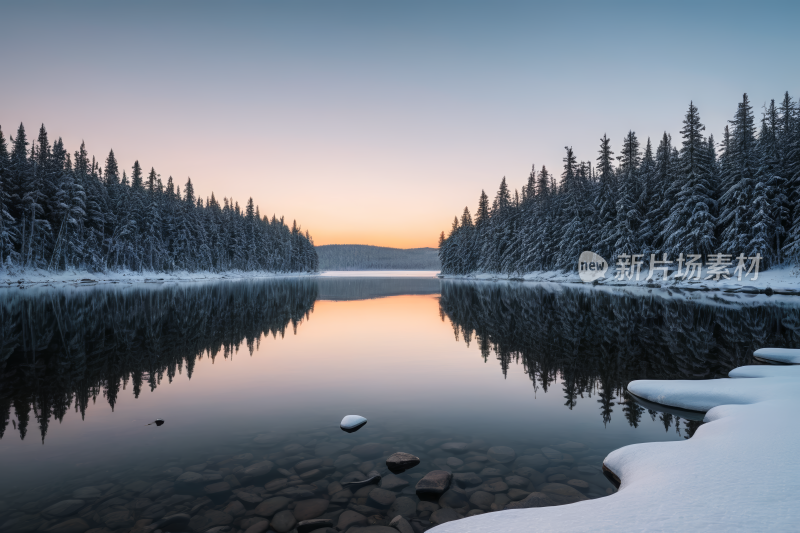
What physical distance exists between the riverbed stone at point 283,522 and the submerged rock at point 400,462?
181 centimetres

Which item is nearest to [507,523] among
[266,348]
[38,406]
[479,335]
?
[38,406]

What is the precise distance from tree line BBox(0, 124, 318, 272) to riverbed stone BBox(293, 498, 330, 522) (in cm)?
6155

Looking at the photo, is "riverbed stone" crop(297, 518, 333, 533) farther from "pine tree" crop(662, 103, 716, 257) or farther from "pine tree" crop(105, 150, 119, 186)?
"pine tree" crop(105, 150, 119, 186)

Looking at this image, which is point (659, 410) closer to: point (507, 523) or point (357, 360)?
point (507, 523)

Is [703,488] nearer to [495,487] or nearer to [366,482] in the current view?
[495,487]

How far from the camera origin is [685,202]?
43000mm

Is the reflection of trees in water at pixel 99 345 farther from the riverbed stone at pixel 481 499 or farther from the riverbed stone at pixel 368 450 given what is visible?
the riverbed stone at pixel 481 499

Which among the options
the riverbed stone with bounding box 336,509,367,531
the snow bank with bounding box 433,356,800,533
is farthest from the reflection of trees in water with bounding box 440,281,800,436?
the riverbed stone with bounding box 336,509,367,531

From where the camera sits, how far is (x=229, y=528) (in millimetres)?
4750

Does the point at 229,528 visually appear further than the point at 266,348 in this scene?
No

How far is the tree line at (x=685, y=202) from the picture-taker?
3944 cm

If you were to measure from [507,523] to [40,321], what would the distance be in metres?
26.0

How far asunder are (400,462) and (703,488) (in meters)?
4.03

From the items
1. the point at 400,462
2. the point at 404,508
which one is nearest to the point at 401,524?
the point at 404,508
